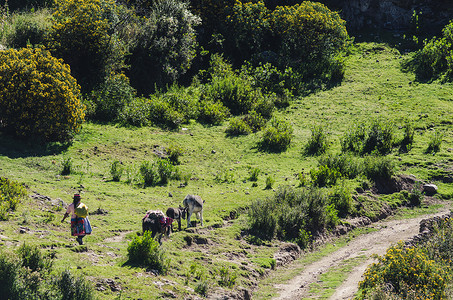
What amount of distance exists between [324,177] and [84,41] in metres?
14.3

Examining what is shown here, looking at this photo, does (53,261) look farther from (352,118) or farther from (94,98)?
(352,118)

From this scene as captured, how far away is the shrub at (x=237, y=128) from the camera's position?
2647 centimetres

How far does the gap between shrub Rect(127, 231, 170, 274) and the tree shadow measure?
30.4 ft

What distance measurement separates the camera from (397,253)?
12.9m

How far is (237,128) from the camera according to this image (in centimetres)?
2648

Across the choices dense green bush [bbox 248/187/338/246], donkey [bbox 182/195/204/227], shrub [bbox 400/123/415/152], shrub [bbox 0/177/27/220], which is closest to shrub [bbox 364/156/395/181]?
shrub [bbox 400/123/415/152]

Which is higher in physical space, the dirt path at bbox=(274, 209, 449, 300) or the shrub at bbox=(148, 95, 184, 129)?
the shrub at bbox=(148, 95, 184, 129)

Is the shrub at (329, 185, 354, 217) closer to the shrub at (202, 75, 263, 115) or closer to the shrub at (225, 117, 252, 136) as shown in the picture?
the shrub at (225, 117, 252, 136)

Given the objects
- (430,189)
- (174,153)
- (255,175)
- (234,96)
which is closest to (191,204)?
(255,175)

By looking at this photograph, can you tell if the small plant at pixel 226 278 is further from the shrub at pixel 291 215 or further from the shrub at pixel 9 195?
the shrub at pixel 9 195

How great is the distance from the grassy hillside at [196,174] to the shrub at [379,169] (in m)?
1.39

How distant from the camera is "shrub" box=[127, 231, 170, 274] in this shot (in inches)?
472

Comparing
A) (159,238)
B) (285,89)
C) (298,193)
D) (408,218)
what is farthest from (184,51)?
(159,238)

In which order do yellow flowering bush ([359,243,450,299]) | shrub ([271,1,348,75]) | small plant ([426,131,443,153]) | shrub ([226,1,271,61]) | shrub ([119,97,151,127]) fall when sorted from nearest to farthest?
1. yellow flowering bush ([359,243,450,299])
2. small plant ([426,131,443,153])
3. shrub ([119,97,151,127])
4. shrub ([271,1,348,75])
5. shrub ([226,1,271,61])
